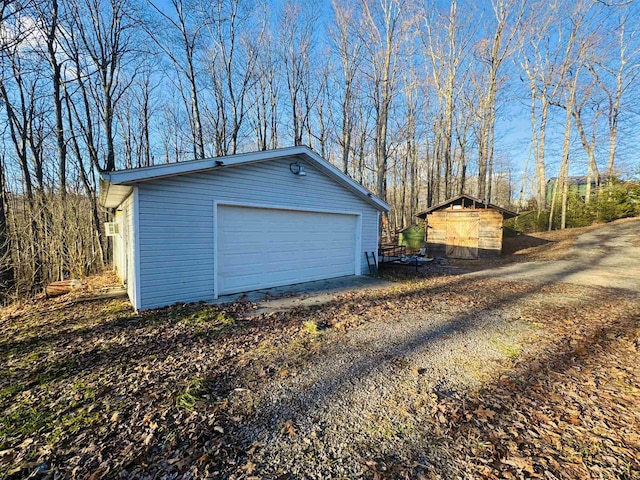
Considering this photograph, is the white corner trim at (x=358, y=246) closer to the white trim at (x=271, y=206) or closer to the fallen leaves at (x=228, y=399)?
the white trim at (x=271, y=206)

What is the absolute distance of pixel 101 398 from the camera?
262cm

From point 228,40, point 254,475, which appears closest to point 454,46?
point 228,40

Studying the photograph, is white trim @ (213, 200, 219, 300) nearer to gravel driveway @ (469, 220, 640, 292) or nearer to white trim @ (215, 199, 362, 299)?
white trim @ (215, 199, 362, 299)

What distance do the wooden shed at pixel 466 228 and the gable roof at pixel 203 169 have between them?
7.49 m

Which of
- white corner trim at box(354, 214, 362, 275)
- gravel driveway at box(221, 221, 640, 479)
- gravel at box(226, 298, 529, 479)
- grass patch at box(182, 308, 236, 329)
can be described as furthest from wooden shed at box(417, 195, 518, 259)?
grass patch at box(182, 308, 236, 329)

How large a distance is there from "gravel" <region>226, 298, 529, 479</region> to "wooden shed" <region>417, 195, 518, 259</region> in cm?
1008

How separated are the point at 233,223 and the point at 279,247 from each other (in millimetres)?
1340

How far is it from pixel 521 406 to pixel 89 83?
17581mm

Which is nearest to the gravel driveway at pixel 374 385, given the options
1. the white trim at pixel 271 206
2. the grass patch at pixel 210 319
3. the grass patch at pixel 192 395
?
the grass patch at pixel 192 395

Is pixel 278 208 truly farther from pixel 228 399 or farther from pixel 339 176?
pixel 228 399

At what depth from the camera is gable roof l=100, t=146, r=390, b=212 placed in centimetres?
472

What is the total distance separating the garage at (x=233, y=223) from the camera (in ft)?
16.9

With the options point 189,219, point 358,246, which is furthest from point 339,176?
point 189,219

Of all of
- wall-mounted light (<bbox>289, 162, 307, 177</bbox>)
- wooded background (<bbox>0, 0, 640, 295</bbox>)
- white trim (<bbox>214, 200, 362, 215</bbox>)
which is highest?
wooded background (<bbox>0, 0, 640, 295</bbox>)
